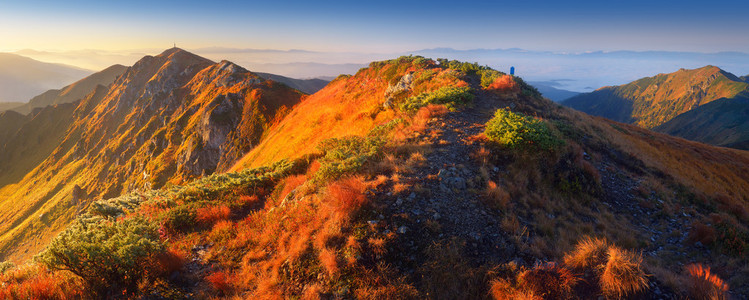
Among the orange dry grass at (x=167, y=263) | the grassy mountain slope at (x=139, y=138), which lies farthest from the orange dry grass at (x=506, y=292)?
the grassy mountain slope at (x=139, y=138)

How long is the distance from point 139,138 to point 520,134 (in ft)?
346

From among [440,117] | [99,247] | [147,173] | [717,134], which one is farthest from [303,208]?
[717,134]

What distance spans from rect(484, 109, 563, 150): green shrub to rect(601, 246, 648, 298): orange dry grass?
5673 mm

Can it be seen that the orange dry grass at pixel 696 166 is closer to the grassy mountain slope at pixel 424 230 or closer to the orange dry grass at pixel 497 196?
the grassy mountain slope at pixel 424 230

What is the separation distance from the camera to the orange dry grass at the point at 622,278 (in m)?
4.94

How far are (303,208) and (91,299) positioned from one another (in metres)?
4.67

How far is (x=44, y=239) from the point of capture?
6347 centimetres

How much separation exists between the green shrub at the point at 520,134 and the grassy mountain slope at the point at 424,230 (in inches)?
3.2

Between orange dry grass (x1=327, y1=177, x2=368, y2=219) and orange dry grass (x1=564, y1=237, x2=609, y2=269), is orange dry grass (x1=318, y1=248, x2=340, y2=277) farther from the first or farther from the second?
orange dry grass (x1=564, y1=237, x2=609, y2=269)

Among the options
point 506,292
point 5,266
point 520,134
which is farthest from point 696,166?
point 5,266

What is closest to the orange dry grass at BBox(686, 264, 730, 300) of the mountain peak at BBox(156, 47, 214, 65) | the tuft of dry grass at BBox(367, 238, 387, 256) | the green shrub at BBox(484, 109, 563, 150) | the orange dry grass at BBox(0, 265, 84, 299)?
the tuft of dry grass at BBox(367, 238, 387, 256)

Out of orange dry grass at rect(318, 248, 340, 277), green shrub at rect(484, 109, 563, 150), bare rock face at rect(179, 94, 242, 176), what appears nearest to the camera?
orange dry grass at rect(318, 248, 340, 277)

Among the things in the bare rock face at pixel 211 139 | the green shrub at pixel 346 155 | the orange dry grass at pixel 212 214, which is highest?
the green shrub at pixel 346 155

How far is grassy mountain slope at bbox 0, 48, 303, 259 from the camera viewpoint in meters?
54.6
